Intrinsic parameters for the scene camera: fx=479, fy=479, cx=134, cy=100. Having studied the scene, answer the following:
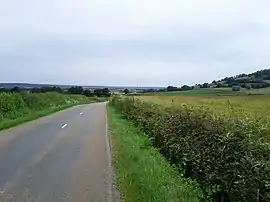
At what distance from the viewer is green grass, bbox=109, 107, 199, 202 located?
8844 mm

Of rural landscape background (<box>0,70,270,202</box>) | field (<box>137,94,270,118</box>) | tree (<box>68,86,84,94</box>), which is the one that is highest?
field (<box>137,94,270,118</box>)

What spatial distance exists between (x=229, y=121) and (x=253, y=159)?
240 centimetres

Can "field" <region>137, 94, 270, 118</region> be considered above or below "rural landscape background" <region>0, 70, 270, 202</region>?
above

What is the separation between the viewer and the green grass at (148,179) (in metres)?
8.84

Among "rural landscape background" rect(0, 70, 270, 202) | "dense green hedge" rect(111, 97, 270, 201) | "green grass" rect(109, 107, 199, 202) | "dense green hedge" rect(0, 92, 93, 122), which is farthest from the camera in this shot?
"dense green hedge" rect(0, 92, 93, 122)

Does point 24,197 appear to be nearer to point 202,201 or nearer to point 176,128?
point 202,201

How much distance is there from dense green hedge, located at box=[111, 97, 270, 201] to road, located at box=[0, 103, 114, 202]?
6.08ft

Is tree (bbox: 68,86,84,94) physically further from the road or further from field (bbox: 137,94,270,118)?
the road

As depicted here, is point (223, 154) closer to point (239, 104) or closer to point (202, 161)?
point (202, 161)

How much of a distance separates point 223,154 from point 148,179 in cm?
194

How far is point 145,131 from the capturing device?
801 inches

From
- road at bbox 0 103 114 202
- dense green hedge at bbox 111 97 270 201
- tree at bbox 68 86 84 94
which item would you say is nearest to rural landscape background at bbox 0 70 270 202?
dense green hedge at bbox 111 97 270 201

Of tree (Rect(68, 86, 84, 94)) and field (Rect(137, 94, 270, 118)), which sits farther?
tree (Rect(68, 86, 84, 94))

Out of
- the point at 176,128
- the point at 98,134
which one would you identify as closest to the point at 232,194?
the point at 176,128
